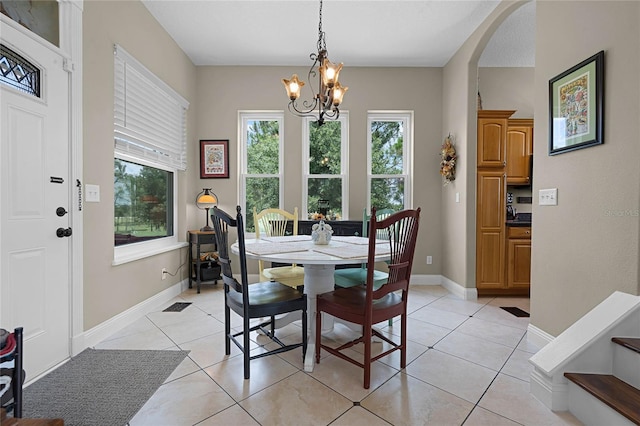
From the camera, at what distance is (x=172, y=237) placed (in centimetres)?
367

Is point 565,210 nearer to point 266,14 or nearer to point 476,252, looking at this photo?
point 476,252

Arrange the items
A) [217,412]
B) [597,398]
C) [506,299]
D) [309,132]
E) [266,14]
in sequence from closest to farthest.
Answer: [597,398]
[217,412]
[266,14]
[506,299]
[309,132]

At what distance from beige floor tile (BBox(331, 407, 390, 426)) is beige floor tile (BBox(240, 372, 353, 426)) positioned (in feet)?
0.10

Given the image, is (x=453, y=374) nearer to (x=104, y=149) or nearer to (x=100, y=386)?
(x=100, y=386)

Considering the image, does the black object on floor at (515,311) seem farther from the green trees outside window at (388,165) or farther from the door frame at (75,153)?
the door frame at (75,153)

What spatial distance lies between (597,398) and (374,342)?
125 cm

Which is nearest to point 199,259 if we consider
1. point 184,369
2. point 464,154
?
point 184,369

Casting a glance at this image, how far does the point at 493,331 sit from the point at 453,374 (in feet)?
3.05

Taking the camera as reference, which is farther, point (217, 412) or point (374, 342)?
point (374, 342)

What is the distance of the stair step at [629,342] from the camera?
1.49m

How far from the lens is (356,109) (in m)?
4.10

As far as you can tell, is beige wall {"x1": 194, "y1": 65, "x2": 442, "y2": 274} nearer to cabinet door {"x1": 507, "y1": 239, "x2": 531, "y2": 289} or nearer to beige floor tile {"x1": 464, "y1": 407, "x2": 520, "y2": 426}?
cabinet door {"x1": 507, "y1": 239, "x2": 531, "y2": 289}

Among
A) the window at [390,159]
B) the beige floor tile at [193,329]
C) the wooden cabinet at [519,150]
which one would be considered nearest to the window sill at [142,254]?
the beige floor tile at [193,329]

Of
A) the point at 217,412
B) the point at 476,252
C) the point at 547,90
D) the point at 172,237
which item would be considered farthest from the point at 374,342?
the point at 172,237
